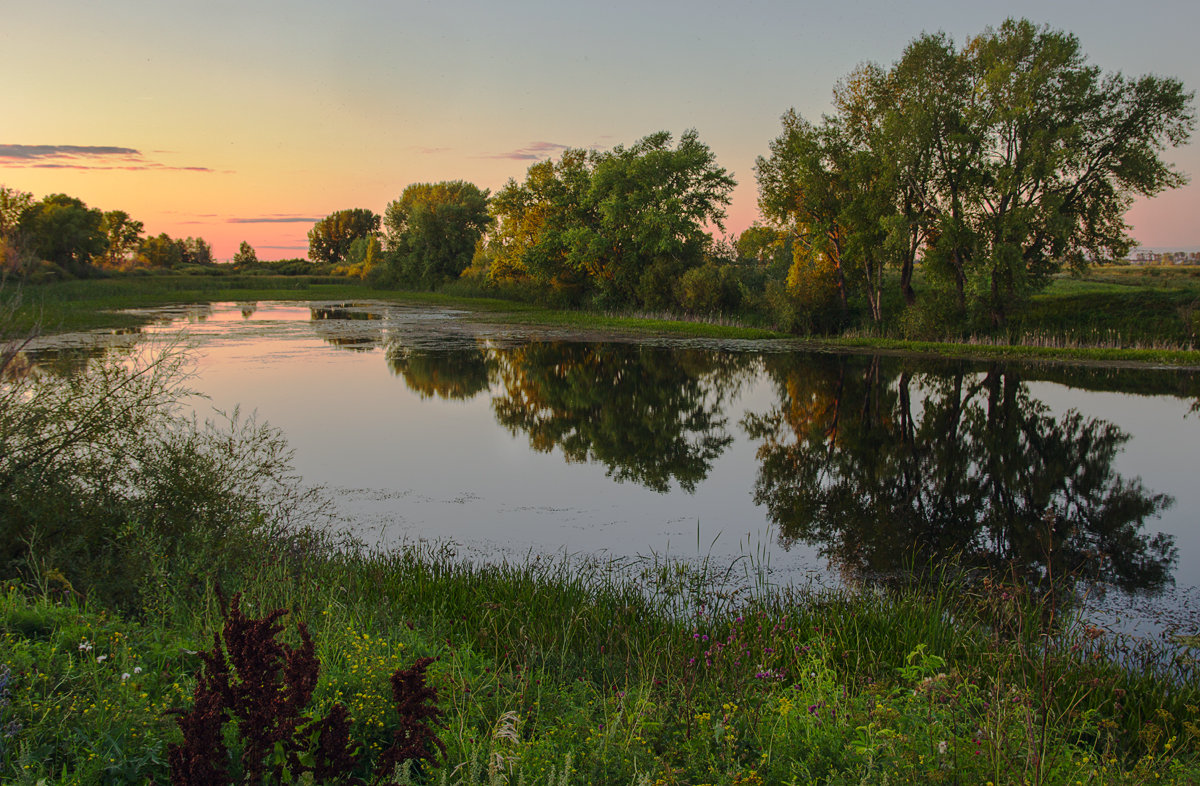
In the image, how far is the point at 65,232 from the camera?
193ft

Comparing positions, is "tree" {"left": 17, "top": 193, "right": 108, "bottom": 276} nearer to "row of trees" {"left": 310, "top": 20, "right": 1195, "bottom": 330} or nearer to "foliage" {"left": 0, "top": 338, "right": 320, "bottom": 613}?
"row of trees" {"left": 310, "top": 20, "right": 1195, "bottom": 330}

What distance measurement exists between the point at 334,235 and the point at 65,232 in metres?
Result: 89.6

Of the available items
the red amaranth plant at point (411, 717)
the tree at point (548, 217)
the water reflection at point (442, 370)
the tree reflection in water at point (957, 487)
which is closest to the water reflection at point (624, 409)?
the water reflection at point (442, 370)

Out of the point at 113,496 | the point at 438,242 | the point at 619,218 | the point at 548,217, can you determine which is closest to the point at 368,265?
the point at 438,242

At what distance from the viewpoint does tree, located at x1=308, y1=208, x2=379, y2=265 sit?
478 ft

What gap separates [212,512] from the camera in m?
6.46

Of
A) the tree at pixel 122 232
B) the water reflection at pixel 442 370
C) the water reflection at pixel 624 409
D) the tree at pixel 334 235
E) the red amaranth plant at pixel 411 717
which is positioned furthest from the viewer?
the tree at pixel 334 235

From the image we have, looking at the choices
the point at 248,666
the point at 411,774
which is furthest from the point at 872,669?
the point at 248,666

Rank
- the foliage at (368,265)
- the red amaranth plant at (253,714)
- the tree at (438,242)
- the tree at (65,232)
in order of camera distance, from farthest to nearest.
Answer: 1. the foliage at (368,265)
2. the tree at (438,242)
3. the tree at (65,232)
4. the red amaranth plant at (253,714)

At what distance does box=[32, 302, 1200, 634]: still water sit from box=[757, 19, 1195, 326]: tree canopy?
7.88 m

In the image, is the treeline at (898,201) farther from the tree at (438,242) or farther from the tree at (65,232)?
the tree at (438,242)

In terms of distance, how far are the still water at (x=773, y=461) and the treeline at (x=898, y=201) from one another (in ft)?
26.3

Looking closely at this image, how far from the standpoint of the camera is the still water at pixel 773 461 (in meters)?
7.80

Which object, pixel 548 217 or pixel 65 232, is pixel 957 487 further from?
pixel 65 232
